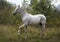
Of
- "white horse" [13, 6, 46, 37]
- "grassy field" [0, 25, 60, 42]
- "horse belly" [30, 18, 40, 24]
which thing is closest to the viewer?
"grassy field" [0, 25, 60, 42]

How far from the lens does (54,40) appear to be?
1043cm

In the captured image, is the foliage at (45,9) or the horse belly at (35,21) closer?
the horse belly at (35,21)

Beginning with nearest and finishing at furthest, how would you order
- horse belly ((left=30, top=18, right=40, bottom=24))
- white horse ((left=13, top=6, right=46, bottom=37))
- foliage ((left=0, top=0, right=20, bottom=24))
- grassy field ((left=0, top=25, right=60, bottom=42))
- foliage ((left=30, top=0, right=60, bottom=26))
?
grassy field ((left=0, top=25, right=60, bottom=42))
white horse ((left=13, top=6, right=46, bottom=37))
horse belly ((left=30, top=18, right=40, bottom=24))
foliage ((left=30, top=0, right=60, bottom=26))
foliage ((left=0, top=0, right=20, bottom=24))

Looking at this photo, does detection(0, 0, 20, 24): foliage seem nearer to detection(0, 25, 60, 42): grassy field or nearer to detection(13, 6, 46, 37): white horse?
detection(0, 25, 60, 42): grassy field

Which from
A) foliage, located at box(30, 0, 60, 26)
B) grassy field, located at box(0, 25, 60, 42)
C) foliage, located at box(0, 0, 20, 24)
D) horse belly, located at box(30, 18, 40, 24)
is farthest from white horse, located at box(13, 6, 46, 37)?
foliage, located at box(30, 0, 60, 26)

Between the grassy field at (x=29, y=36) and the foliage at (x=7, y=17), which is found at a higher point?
the foliage at (x=7, y=17)

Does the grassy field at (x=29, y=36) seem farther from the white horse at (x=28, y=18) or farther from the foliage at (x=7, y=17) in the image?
the foliage at (x=7, y=17)

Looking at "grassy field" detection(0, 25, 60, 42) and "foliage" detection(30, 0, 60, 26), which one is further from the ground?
"foliage" detection(30, 0, 60, 26)

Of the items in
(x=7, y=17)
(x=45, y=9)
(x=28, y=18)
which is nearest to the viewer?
(x=28, y=18)

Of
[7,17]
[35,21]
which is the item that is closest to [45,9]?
[7,17]

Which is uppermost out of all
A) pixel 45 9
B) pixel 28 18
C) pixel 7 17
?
pixel 45 9

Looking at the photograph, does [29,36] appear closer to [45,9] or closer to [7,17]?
[45,9]

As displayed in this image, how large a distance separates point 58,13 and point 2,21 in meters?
4.59

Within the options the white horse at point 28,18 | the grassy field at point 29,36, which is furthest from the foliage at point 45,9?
the white horse at point 28,18
